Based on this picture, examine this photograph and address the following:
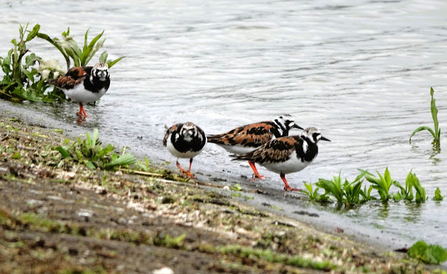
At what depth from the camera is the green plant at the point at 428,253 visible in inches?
210

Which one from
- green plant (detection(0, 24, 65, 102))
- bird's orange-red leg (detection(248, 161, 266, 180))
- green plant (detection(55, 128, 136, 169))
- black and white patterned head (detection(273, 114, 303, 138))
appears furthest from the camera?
green plant (detection(0, 24, 65, 102))

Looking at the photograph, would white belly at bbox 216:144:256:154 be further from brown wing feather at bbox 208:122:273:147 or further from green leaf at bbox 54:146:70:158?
green leaf at bbox 54:146:70:158

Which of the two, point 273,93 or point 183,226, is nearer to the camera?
point 183,226

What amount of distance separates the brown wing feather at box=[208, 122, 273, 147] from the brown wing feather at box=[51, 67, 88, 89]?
3005 millimetres

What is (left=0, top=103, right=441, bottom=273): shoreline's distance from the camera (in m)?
3.64

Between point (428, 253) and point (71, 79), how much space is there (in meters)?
8.25

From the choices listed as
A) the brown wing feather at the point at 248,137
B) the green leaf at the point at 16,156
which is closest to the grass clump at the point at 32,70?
the brown wing feather at the point at 248,137

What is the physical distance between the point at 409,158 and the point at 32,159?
617cm

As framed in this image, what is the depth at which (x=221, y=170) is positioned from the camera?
977 cm

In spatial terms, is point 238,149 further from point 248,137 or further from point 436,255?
point 436,255

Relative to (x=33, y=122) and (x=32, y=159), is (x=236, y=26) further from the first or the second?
(x=32, y=159)

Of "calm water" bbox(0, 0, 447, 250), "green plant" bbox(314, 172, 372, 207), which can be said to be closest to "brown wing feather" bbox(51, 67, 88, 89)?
"calm water" bbox(0, 0, 447, 250)

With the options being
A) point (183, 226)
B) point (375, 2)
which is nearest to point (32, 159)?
point (183, 226)

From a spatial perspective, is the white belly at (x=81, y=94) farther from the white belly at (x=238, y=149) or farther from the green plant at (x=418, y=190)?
the green plant at (x=418, y=190)
